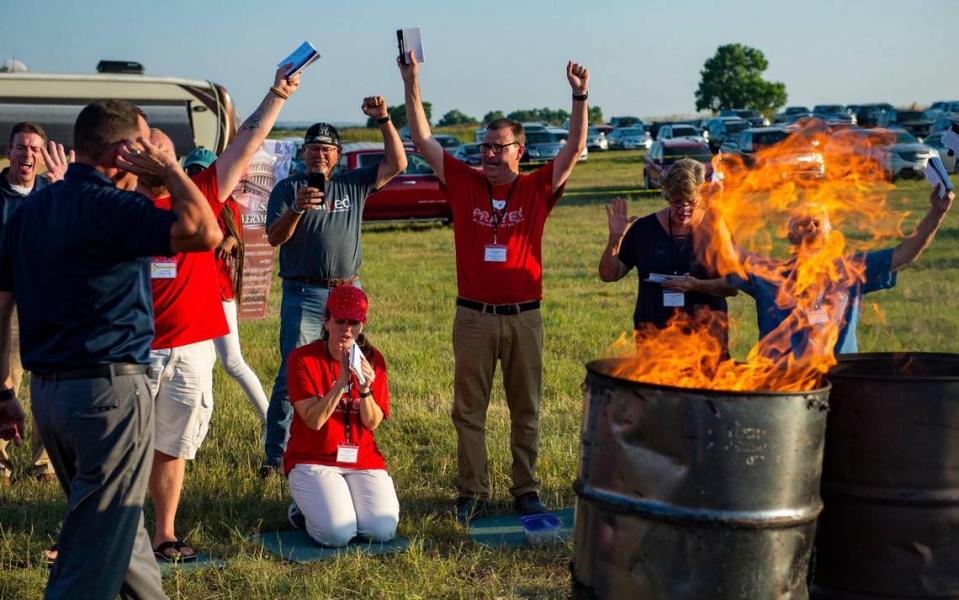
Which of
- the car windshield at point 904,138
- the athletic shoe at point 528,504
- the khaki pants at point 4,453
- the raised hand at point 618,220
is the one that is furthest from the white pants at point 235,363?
the car windshield at point 904,138

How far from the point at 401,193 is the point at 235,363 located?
650 inches

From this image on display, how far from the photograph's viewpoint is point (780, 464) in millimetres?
3822

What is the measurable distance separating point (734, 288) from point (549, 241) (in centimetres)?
1481

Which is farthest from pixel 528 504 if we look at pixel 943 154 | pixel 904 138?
pixel 904 138

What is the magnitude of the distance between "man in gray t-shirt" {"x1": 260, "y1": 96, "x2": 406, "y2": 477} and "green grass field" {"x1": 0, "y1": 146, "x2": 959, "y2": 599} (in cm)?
85

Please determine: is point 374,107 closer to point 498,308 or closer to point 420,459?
point 498,308

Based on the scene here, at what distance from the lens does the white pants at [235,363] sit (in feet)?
24.2

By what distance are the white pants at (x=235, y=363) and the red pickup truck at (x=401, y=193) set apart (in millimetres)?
16043

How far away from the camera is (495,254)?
21.0ft

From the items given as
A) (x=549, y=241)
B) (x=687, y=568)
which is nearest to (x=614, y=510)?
(x=687, y=568)

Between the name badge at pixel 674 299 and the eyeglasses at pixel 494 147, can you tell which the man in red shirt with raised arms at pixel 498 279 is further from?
the name badge at pixel 674 299

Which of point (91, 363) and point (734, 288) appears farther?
point (734, 288)

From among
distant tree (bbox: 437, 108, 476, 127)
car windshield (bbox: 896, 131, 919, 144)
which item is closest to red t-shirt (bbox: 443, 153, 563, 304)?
car windshield (bbox: 896, 131, 919, 144)

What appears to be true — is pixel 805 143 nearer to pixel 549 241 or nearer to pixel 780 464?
pixel 780 464
